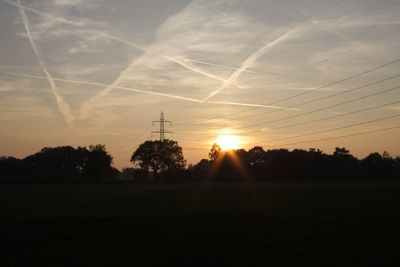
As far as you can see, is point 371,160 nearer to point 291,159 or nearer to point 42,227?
point 291,159

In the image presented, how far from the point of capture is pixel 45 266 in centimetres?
1578

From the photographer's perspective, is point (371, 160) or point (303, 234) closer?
point (303, 234)

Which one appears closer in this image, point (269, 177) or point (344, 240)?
point (344, 240)

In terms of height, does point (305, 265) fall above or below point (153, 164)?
below

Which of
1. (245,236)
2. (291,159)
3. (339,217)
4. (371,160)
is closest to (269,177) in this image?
(291,159)

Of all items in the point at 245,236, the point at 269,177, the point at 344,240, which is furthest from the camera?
the point at 269,177

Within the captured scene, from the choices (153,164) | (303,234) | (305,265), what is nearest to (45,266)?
(305,265)

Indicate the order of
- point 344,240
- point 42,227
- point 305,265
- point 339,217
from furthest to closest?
point 339,217
point 42,227
point 344,240
point 305,265

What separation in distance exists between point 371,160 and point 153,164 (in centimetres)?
7674

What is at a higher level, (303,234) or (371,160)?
(371,160)

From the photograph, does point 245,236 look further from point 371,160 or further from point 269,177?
point 371,160

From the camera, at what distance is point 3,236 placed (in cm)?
2297

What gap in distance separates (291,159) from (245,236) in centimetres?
12668

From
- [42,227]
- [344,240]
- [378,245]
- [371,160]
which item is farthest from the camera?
[371,160]
